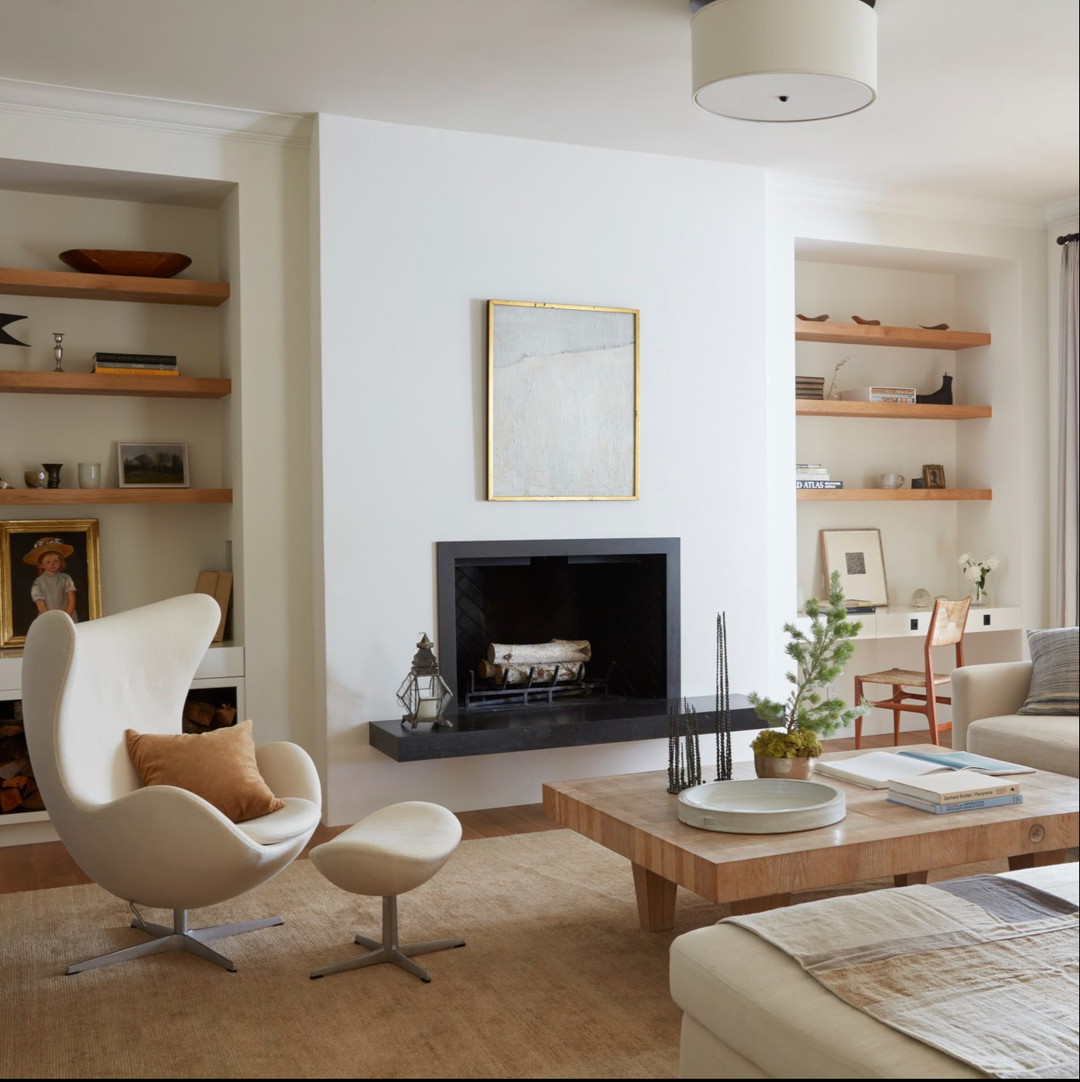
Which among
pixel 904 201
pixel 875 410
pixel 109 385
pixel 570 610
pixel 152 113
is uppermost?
pixel 152 113

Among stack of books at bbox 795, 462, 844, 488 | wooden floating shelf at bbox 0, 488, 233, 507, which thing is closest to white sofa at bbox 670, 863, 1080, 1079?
wooden floating shelf at bbox 0, 488, 233, 507

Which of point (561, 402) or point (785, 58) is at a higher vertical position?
point (785, 58)

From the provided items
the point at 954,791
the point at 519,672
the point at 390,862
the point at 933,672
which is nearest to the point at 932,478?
the point at 519,672

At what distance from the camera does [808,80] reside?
7.23ft

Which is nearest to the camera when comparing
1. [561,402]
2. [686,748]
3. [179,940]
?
[686,748]

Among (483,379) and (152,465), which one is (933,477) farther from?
(152,465)

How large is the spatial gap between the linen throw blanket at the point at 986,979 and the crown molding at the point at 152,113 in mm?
3567

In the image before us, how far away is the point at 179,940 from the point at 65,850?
1229 millimetres

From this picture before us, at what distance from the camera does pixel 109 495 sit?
3.80 m

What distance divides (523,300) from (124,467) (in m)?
1.54

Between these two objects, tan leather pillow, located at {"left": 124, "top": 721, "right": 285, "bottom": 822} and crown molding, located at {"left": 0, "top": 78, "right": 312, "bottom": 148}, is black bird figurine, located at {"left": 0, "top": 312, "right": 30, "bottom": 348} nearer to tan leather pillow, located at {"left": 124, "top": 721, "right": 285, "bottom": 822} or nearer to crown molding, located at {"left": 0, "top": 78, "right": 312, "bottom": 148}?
crown molding, located at {"left": 0, "top": 78, "right": 312, "bottom": 148}

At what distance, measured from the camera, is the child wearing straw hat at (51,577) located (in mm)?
3936

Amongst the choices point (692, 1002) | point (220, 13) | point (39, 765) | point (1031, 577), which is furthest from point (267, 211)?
point (692, 1002)

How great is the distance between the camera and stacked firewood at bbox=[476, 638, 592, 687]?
4.04m
